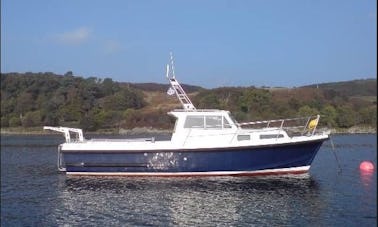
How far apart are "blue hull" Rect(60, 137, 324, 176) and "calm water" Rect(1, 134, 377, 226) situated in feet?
2.78

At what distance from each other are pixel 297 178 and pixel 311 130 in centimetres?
378

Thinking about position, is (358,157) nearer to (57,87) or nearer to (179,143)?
(179,143)

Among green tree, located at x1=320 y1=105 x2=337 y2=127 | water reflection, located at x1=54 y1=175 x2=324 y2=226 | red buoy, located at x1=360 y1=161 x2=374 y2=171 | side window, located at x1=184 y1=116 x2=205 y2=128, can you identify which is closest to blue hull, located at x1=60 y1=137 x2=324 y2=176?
water reflection, located at x1=54 y1=175 x2=324 y2=226

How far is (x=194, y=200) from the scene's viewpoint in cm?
2616

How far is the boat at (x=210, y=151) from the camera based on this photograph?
106 feet

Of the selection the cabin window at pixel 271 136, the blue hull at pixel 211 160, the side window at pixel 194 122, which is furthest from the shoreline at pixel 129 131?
the side window at pixel 194 122

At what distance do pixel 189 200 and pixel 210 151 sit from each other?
6427 mm

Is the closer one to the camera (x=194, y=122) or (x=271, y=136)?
(x=271, y=136)

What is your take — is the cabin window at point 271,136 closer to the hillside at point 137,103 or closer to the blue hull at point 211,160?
the blue hull at point 211,160

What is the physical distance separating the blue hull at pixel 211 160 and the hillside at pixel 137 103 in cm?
7702

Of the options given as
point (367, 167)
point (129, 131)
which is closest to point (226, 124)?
point (367, 167)

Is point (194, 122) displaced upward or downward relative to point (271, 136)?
upward

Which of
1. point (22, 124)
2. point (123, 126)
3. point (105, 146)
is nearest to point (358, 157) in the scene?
point (105, 146)

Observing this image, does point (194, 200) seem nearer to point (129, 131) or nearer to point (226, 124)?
point (226, 124)
